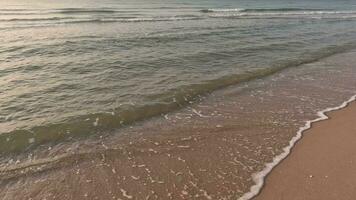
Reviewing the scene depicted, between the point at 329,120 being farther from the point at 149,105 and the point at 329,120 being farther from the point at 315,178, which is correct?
the point at 149,105

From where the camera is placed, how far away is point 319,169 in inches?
273

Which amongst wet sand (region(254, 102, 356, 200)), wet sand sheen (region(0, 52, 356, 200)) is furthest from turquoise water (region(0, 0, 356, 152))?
wet sand (region(254, 102, 356, 200))

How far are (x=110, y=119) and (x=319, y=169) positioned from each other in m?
4.90

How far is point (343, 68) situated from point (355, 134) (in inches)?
292

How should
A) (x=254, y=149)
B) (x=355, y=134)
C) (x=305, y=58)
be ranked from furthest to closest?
(x=305, y=58)
(x=355, y=134)
(x=254, y=149)

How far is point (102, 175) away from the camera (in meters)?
6.89

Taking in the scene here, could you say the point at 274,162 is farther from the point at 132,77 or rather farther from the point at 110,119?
the point at 132,77

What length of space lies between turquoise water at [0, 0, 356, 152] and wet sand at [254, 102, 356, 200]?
3793mm

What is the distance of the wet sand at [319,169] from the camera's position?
6.14 metres

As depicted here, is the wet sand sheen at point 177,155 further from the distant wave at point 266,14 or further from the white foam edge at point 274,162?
the distant wave at point 266,14

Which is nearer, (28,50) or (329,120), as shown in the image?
(329,120)

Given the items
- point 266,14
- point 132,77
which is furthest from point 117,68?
point 266,14

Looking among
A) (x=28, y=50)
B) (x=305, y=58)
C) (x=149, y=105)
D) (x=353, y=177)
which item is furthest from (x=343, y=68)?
(x=28, y=50)

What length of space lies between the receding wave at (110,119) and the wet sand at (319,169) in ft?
12.3
